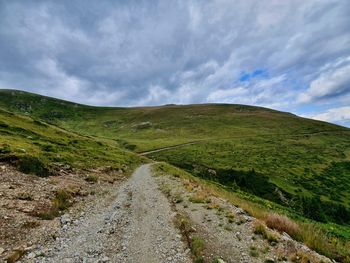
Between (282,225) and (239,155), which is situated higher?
(239,155)

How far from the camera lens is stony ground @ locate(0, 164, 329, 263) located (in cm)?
1094

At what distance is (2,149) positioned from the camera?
26.7m

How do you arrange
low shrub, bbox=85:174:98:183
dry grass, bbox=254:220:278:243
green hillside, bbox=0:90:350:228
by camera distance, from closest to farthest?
dry grass, bbox=254:220:278:243
low shrub, bbox=85:174:98:183
green hillside, bbox=0:90:350:228

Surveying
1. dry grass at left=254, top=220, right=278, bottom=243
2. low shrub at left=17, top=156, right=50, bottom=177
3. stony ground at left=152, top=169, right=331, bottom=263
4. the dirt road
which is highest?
low shrub at left=17, top=156, right=50, bottom=177

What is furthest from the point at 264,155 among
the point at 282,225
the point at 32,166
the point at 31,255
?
the point at 31,255

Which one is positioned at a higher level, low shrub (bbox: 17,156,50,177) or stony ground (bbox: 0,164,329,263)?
low shrub (bbox: 17,156,50,177)

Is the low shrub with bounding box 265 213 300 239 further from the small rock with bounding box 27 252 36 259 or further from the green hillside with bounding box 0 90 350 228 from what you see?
the green hillside with bounding box 0 90 350 228

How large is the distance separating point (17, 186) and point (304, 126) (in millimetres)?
146770

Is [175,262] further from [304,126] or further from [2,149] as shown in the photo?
[304,126]

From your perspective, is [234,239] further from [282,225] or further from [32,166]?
[32,166]

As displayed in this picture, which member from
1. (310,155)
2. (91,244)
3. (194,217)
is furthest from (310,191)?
(91,244)

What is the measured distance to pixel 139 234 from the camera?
13727 mm

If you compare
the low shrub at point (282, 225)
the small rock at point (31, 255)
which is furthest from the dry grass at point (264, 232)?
the small rock at point (31, 255)

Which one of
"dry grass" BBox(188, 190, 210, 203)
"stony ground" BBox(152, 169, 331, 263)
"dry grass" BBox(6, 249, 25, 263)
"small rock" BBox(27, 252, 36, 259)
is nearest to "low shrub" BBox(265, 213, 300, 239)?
"stony ground" BBox(152, 169, 331, 263)
